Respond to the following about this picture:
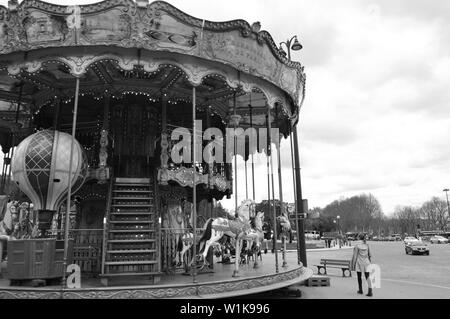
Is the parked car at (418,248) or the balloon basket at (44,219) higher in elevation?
the balloon basket at (44,219)

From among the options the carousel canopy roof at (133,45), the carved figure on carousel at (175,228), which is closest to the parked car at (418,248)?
the carved figure on carousel at (175,228)

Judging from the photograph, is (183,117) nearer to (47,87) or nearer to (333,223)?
(47,87)

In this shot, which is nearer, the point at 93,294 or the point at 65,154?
the point at 93,294

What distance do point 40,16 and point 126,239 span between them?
5883 millimetres

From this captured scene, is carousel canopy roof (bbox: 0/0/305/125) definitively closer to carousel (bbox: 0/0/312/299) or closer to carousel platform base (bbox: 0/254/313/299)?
carousel (bbox: 0/0/312/299)

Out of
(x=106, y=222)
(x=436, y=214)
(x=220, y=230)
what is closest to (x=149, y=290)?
(x=106, y=222)

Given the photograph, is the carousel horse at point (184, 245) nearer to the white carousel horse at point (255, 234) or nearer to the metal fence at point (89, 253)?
the white carousel horse at point (255, 234)

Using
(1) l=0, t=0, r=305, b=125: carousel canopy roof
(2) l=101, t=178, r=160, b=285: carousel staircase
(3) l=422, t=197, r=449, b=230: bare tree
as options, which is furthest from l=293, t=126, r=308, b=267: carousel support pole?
(3) l=422, t=197, r=449, b=230: bare tree

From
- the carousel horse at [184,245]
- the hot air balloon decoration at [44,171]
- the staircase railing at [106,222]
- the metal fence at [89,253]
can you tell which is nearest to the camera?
the staircase railing at [106,222]

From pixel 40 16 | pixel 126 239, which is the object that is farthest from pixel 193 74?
pixel 126 239

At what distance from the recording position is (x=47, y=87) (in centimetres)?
1255

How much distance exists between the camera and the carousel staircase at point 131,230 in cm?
947

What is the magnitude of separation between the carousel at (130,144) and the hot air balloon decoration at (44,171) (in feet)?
0.10

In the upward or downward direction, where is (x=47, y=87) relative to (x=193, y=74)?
upward
